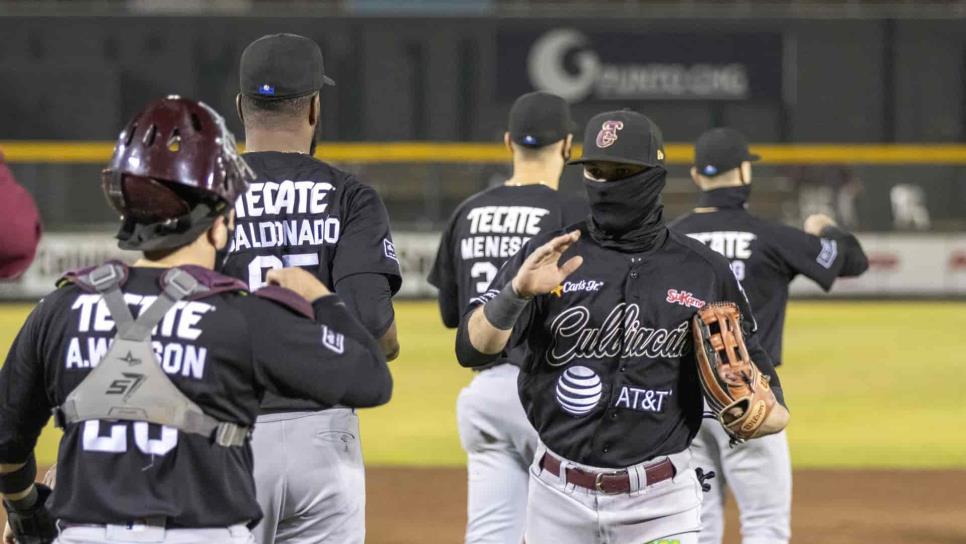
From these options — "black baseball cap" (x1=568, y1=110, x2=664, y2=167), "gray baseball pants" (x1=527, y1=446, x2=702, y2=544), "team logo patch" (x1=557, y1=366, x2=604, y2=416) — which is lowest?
"gray baseball pants" (x1=527, y1=446, x2=702, y2=544)

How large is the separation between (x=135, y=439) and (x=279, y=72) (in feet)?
4.85

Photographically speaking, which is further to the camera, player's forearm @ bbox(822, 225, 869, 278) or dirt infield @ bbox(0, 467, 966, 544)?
dirt infield @ bbox(0, 467, 966, 544)

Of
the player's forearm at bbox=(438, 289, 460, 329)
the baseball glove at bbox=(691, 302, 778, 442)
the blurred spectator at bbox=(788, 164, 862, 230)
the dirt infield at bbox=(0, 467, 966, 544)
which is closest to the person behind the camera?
the baseball glove at bbox=(691, 302, 778, 442)

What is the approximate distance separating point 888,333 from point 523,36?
8101 mm

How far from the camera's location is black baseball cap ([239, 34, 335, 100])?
12.7 feet

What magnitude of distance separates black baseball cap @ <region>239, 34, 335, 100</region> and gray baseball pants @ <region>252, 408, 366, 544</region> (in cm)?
90

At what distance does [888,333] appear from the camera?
1675 centimetres

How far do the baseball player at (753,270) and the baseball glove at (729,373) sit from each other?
Answer: 1.71 meters

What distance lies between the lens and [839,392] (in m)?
12.6

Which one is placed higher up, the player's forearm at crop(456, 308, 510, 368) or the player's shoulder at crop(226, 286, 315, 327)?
the player's shoulder at crop(226, 286, 315, 327)

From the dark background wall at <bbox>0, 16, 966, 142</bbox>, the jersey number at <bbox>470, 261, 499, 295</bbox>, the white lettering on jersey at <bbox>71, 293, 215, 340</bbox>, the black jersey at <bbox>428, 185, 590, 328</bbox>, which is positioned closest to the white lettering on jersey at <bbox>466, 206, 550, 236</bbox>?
the black jersey at <bbox>428, 185, 590, 328</bbox>

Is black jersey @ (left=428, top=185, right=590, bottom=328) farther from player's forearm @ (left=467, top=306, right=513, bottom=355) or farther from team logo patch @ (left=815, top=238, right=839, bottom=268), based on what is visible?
player's forearm @ (left=467, top=306, right=513, bottom=355)

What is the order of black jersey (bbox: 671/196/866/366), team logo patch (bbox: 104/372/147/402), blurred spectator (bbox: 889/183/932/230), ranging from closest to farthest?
1. team logo patch (bbox: 104/372/147/402)
2. black jersey (bbox: 671/196/866/366)
3. blurred spectator (bbox: 889/183/932/230)

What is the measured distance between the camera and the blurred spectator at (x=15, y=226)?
2.88m
